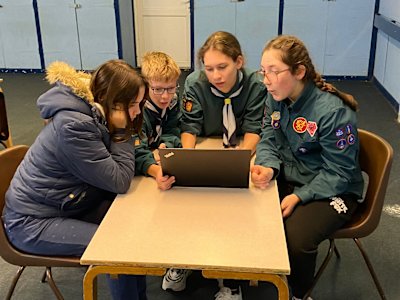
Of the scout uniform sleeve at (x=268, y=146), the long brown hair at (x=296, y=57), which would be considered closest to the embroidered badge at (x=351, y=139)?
the long brown hair at (x=296, y=57)

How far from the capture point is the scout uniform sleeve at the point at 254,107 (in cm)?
203

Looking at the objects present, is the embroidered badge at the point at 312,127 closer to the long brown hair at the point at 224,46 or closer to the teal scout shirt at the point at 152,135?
the long brown hair at the point at 224,46

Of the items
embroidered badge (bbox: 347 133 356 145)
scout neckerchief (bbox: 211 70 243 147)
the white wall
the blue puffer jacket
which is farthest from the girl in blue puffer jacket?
the white wall

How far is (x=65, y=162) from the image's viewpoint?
5.04 feet

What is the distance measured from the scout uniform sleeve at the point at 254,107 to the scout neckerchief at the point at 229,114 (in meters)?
0.06

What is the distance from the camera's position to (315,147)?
176 centimetres

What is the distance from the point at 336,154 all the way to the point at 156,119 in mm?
723

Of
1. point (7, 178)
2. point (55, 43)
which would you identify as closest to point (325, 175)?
point (7, 178)

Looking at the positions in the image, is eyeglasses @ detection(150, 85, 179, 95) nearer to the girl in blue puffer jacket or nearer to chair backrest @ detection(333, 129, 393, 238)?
the girl in blue puffer jacket

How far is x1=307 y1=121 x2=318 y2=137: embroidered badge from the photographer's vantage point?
1.72 meters

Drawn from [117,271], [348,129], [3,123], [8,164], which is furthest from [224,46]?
[3,123]

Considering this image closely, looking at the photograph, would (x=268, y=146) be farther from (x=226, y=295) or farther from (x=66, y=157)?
(x=66, y=157)

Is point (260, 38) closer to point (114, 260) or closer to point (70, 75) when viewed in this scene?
point (70, 75)

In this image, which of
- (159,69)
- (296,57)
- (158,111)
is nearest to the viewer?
(296,57)
